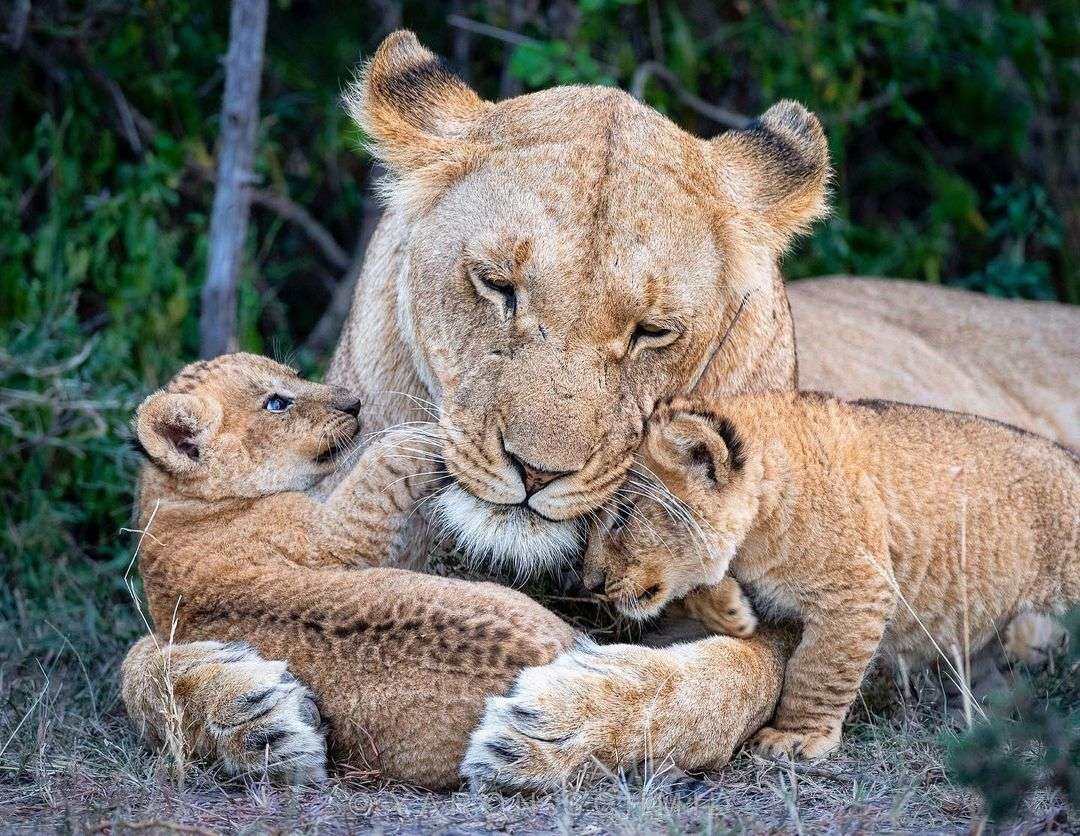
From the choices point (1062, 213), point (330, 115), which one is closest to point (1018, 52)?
point (1062, 213)

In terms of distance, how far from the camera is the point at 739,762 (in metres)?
3.62

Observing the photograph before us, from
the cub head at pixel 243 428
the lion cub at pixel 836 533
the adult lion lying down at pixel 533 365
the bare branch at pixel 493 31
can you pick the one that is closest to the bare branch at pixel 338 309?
the bare branch at pixel 493 31

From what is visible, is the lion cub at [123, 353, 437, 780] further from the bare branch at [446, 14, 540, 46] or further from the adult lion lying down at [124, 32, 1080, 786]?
the bare branch at [446, 14, 540, 46]

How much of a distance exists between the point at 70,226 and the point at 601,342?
3935 millimetres

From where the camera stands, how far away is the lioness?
10.8 ft

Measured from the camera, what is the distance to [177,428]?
4141 mm

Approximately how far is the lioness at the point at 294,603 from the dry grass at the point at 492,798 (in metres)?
0.12

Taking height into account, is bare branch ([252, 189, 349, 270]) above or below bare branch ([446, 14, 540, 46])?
below

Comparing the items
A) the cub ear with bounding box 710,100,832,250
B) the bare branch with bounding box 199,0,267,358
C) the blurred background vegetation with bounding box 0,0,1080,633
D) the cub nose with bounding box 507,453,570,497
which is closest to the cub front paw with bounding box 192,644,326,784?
the cub nose with bounding box 507,453,570,497

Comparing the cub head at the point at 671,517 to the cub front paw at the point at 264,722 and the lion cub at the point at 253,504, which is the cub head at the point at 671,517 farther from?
the cub front paw at the point at 264,722

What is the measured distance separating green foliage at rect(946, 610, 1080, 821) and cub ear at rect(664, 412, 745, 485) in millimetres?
804

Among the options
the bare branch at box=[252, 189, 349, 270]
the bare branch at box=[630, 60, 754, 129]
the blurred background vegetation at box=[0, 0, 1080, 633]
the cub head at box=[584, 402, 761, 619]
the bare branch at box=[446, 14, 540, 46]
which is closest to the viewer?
the cub head at box=[584, 402, 761, 619]

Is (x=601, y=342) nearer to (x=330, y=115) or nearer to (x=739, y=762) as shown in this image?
(x=739, y=762)

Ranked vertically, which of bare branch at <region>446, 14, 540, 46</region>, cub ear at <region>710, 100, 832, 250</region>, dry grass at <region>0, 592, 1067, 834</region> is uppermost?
bare branch at <region>446, 14, 540, 46</region>
